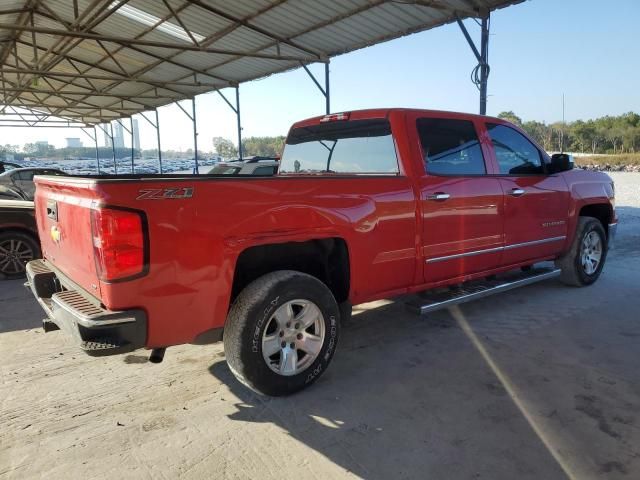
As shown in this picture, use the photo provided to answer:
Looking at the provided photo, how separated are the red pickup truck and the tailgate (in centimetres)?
2

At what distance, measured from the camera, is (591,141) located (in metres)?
63.9

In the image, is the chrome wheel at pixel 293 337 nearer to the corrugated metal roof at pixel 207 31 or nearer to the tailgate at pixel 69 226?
the tailgate at pixel 69 226

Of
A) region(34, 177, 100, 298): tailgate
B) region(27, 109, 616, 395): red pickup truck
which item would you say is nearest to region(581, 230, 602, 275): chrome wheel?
region(27, 109, 616, 395): red pickup truck

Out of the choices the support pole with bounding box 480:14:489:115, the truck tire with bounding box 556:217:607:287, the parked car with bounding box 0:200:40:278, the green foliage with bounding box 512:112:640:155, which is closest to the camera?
the truck tire with bounding box 556:217:607:287

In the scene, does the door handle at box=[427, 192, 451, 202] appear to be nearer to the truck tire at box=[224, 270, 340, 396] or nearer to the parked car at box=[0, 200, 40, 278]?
the truck tire at box=[224, 270, 340, 396]

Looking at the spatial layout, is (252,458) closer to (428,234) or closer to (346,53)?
(428,234)

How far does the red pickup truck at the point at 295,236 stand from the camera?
8.05ft

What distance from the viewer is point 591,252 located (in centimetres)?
574

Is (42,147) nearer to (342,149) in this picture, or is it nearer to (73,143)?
(73,143)

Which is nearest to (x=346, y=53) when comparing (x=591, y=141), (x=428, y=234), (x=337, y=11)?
(x=337, y=11)

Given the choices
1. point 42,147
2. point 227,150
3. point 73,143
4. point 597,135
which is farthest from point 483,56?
point 73,143

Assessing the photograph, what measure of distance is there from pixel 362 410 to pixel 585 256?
4164mm

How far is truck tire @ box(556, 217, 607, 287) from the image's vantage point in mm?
5469

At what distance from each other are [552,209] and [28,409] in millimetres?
5074
